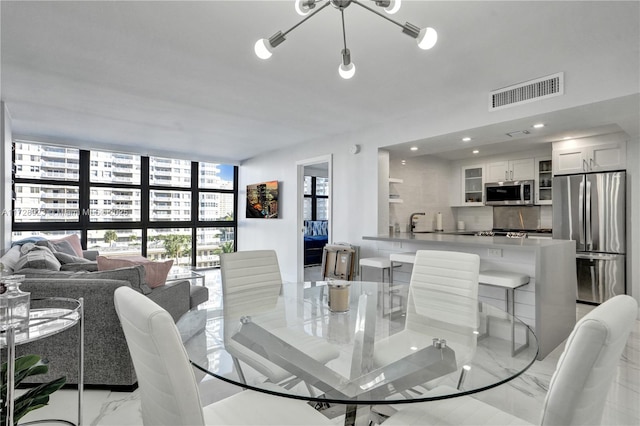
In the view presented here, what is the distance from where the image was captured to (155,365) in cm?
90

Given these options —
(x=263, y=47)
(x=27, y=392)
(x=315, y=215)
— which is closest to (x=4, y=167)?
(x=27, y=392)

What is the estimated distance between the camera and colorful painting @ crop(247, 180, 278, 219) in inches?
250

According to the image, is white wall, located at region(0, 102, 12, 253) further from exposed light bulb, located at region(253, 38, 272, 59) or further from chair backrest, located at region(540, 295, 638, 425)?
chair backrest, located at region(540, 295, 638, 425)

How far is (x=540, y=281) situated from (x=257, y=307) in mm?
2391

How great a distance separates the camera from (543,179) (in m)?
5.62

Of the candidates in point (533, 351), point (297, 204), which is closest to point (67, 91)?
point (297, 204)

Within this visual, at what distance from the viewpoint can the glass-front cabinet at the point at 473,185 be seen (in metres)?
6.41

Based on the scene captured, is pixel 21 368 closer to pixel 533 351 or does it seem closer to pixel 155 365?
pixel 155 365

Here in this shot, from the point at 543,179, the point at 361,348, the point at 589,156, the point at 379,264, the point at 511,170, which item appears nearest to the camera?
the point at 361,348

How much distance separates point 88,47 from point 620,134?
232 inches

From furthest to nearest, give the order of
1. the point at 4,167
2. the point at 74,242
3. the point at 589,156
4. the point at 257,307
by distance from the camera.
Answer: the point at 74,242 → the point at 589,156 → the point at 4,167 → the point at 257,307

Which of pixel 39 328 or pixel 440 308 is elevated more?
pixel 39 328

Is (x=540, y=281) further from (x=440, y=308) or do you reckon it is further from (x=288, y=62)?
(x=288, y=62)

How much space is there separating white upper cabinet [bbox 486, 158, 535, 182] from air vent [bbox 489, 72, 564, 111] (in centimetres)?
308
